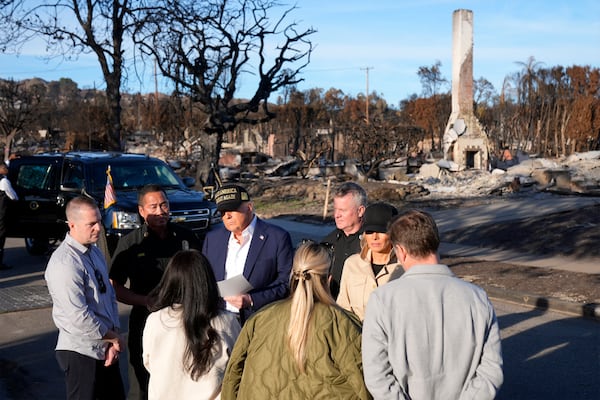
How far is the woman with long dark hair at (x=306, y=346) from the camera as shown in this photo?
3357mm

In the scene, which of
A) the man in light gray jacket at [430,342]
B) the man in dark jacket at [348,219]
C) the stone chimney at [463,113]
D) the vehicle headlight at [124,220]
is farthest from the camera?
the stone chimney at [463,113]

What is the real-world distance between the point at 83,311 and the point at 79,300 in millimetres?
72

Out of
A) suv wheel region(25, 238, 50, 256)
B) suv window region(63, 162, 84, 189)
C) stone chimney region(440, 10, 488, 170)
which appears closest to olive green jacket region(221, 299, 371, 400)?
suv window region(63, 162, 84, 189)

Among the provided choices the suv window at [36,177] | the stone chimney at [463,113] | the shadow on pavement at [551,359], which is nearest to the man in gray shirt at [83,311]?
the shadow on pavement at [551,359]

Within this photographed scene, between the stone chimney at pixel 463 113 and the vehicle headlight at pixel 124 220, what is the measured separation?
2788cm

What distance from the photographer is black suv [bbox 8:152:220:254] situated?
41.5 ft

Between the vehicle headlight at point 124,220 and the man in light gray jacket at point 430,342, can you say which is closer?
the man in light gray jacket at point 430,342

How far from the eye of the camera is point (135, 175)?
13398 millimetres

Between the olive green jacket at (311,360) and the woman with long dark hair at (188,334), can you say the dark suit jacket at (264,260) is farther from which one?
the olive green jacket at (311,360)

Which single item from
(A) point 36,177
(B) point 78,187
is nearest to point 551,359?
(B) point 78,187

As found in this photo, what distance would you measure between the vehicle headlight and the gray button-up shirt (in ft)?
23.4

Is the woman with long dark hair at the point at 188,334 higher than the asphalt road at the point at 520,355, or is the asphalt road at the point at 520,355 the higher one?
the woman with long dark hair at the point at 188,334

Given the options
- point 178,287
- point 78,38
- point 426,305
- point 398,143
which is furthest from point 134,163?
point 398,143

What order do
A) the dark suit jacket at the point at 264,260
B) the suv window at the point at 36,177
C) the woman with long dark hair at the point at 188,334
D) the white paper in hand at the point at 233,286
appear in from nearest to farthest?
1. the woman with long dark hair at the point at 188,334
2. the white paper in hand at the point at 233,286
3. the dark suit jacket at the point at 264,260
4. the suv window at the point at 36,177
